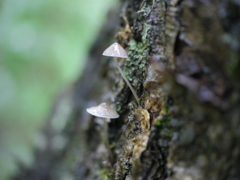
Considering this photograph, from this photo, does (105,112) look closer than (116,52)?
No

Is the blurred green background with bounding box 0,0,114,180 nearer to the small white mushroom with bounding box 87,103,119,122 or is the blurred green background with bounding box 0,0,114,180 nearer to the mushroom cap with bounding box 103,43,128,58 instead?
the small white mushroom with bounding box 87,103,119,122

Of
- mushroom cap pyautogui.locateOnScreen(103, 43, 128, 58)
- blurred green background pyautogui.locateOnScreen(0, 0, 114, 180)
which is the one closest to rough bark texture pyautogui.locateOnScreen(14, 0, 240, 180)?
mushroom cap pyautogui.locateOnScreen(103, 43, 128, 58)

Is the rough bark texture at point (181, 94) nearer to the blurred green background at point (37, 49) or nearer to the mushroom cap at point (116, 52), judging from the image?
the mushroom cap at point (116, 52)

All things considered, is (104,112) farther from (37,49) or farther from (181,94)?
(37,49)

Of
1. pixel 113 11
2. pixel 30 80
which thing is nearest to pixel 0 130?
pixel 30 80

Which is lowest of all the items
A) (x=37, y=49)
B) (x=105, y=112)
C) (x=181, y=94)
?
(x=37, y=49)

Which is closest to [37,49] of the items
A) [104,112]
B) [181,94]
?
[104,112]
